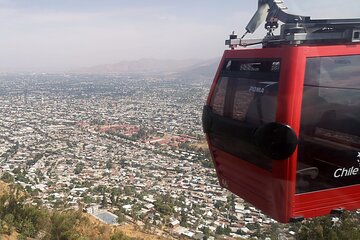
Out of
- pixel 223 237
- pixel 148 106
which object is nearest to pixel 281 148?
pixel 223 237

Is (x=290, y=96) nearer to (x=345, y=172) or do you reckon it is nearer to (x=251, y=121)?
(x=251, y=121)

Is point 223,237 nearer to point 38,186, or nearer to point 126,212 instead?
point 126,212

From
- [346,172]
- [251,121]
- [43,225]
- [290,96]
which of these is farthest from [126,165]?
[290,96]

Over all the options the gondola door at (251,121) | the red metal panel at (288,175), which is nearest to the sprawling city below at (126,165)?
the gondola door at (251,121)

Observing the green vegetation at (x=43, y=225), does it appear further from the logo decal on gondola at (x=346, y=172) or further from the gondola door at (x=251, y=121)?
the logo decal on gondola at (x=346, y=172)

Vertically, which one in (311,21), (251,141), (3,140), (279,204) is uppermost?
(311,21)

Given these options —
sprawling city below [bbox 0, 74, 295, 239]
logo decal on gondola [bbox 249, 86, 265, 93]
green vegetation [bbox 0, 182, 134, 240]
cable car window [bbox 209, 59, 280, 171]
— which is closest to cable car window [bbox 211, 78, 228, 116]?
cable car window [bbox 209, 59, 280, 171]

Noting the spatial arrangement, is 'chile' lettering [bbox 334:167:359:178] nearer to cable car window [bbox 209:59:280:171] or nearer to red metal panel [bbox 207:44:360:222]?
red metal panel [bbox 207:44:360:222]
